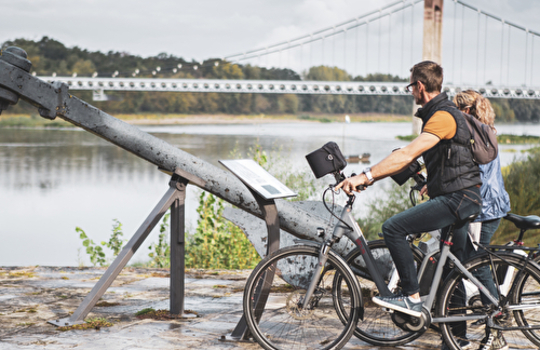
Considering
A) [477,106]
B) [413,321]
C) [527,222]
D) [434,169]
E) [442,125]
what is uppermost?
[477,106]

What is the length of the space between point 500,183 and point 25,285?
345cm

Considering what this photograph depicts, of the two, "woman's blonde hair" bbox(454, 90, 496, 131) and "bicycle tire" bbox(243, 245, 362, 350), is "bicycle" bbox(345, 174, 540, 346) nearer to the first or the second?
"bicycle tire" bbox(243, 245, 362, 350)

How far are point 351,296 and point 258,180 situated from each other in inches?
31.3

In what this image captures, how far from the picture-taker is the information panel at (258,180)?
10.1 feet

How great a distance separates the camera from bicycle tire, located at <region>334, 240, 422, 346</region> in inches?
121

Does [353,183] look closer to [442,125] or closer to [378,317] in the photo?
[442,125]

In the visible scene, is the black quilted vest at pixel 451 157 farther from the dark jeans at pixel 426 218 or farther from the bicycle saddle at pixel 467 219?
the bicycle saddle at pixel 467 219

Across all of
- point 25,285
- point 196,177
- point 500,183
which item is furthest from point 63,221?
point 500,183

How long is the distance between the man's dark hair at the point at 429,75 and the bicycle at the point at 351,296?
23.5 inches

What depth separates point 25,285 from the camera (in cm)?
438

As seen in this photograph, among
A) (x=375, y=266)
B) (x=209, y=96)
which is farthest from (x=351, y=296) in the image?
(x=209, y=96)

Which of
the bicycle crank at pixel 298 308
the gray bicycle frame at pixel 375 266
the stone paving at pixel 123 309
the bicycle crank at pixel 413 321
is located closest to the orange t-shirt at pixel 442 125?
the gray bicycle frame at pixel 375 266

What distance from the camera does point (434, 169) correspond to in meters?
2.76

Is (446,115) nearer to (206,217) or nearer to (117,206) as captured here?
(206,217)
